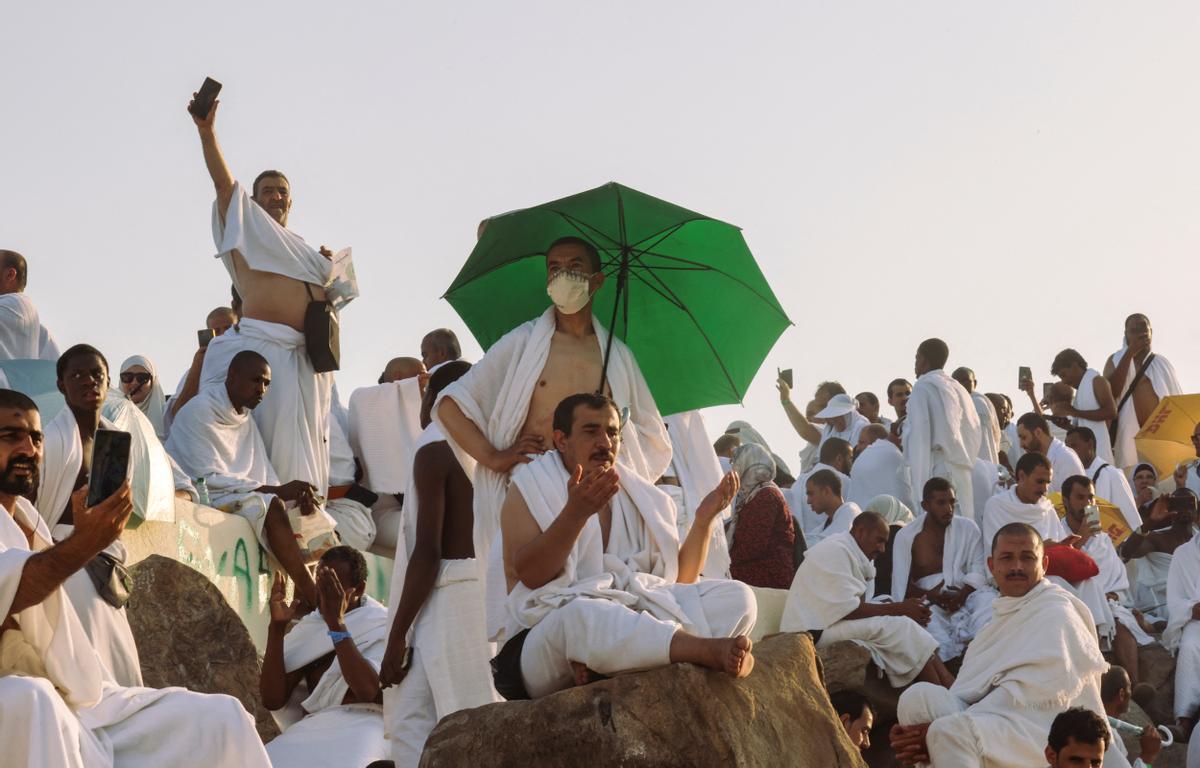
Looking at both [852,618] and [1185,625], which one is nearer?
[852,618]

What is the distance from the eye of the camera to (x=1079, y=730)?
8.14 metres

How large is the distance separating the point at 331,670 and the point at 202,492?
86.0 inches

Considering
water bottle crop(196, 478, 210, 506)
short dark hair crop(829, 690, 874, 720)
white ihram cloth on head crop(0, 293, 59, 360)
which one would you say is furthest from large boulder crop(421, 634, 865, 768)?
white ihram cloth on head crop(0, 293, 59, 360)

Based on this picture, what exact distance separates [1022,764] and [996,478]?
6.42 metres

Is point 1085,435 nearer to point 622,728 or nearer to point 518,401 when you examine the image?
point 518,401

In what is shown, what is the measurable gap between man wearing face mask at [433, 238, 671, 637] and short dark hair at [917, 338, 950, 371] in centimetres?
817

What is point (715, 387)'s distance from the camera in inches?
330

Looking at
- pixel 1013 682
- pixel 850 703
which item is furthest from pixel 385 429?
pixel 1013 682

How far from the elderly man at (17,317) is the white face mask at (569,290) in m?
4.63

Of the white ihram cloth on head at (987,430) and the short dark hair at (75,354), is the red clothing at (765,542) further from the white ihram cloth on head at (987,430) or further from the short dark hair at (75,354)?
the short dark hair at (75,354)

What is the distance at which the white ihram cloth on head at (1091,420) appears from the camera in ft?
59.6

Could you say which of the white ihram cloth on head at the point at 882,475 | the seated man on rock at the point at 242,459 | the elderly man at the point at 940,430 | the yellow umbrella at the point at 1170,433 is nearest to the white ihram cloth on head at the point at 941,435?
the elderly man at the point at 940,430

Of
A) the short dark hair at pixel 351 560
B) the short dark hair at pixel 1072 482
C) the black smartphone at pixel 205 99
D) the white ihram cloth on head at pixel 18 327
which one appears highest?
the black smartphone at pixel 205 99

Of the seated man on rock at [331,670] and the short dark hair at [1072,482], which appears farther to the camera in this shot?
the short dark hair at [1072,482]
